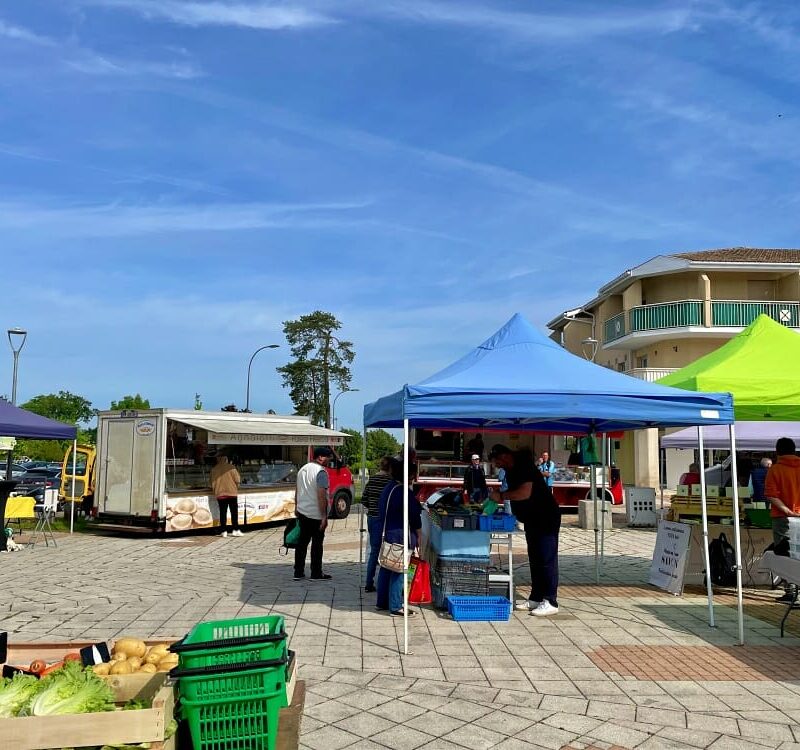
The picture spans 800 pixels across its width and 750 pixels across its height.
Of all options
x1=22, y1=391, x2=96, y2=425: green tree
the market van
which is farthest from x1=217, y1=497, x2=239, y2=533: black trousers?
x1=22, y1=391, x2=96, y2=425: green tree

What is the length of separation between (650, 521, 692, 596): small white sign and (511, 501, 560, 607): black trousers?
1943mm

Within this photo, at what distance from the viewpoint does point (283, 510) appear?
17.1 metres

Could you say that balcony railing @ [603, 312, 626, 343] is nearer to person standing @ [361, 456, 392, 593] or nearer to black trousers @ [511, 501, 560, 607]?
person standing @ [361, 456, 392, 593]

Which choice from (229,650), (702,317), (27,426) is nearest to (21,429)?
(27,426)

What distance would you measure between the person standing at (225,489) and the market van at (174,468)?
185 millimetres

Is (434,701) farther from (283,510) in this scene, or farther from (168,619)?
(283,510)

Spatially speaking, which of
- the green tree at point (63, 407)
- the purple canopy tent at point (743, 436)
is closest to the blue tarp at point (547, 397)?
the purple canopy tent at point (743, 436)

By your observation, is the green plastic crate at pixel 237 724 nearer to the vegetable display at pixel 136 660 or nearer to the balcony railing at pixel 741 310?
the vegetable display at pixel 136 660

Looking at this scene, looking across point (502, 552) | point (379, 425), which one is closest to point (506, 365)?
point (379, 425)

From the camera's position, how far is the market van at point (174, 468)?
47.5ft

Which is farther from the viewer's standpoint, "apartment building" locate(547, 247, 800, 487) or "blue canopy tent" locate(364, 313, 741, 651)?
"apartment building" locate(547, 247, 800, 487)

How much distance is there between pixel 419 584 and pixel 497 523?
1.10 meters

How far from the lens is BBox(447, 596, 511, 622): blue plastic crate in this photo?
744 centimetres

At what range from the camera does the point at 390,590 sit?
7715 millimetres
